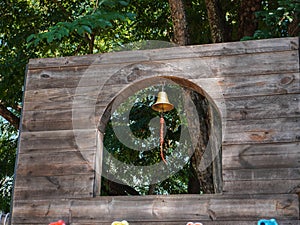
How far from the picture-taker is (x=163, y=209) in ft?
9.73

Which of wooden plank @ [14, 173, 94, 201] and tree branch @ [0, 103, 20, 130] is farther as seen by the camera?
tree branch @ [0, 103, 20, 130]

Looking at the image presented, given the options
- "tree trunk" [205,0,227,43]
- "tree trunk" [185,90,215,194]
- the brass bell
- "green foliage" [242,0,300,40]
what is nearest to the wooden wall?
the brass bell

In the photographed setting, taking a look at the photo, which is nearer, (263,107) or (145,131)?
(263,107)

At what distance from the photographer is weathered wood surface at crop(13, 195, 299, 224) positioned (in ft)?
9.35

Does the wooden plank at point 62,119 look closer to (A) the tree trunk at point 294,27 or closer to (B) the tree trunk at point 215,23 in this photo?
(A) the tree trunk at point 294,27

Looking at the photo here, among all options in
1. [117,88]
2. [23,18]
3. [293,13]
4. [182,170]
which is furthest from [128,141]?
[117,88]

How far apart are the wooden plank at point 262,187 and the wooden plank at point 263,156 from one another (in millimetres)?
101

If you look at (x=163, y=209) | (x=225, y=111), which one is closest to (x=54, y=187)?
(x=163, y=209)

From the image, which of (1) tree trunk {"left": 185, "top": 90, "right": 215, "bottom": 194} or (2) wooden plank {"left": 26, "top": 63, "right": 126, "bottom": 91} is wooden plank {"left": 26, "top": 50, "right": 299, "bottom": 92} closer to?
(2) wooden plank {"left": 26, "top": 63, "right": 126, "bottom": 91}

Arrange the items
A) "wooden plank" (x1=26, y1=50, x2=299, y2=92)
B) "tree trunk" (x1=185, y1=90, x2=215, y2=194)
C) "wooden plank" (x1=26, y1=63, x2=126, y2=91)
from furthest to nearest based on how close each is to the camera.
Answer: "tree trunk" (x1=185, y1=90, x2=215, y2=194) < "wooden plank" (x1=26, y1=63, x2=126, y2=91) < "wooden plank" (x1=26, y1=50, x2=299, y2=92)

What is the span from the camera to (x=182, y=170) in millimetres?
8273

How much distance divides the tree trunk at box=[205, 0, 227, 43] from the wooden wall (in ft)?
11.1

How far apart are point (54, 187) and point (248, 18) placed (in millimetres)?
4708

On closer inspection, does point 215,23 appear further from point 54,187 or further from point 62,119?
point 54,187
